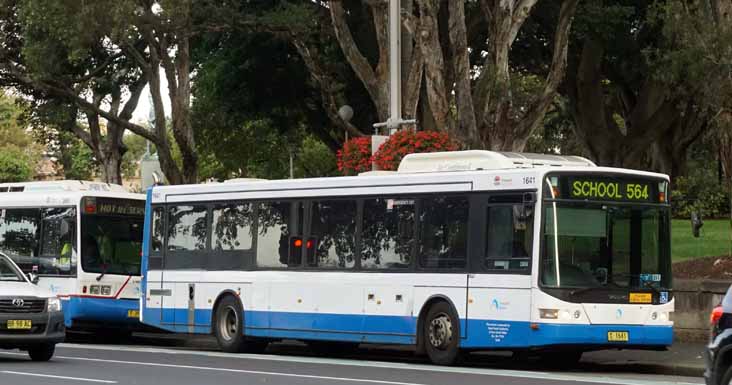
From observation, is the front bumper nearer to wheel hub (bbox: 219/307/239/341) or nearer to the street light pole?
wheel hub (bbox: 219/307/239/341)

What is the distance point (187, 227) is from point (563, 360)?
25.2 ft

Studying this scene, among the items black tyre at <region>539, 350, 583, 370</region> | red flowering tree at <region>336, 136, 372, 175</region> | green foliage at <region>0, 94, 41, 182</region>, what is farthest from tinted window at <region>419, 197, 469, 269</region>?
green foliage at <region>0, 94, 41, 182</region>

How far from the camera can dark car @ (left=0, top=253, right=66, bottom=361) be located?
20.1 meters

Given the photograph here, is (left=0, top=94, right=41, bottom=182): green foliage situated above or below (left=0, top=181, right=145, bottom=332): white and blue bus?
above

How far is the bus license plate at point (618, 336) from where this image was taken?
755 inches

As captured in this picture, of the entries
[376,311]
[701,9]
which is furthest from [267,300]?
[701,9]

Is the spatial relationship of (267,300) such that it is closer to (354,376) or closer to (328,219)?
(328,219)

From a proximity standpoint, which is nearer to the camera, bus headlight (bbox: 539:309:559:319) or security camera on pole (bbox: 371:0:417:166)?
bus headlight (bbox: 539:309:559:319)

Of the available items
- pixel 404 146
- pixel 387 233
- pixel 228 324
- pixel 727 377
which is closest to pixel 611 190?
pixel 387 233

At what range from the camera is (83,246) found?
27.6 meters

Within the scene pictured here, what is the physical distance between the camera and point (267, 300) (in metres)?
23.8

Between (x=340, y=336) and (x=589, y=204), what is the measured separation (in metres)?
4.87

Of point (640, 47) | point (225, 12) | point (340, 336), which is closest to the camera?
point (340, 336)

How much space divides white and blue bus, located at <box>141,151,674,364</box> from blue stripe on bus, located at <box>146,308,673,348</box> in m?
0.02
